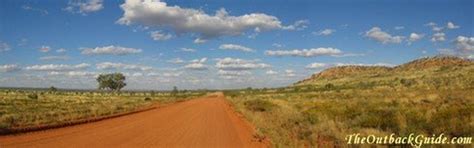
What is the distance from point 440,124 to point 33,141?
39.1 feet

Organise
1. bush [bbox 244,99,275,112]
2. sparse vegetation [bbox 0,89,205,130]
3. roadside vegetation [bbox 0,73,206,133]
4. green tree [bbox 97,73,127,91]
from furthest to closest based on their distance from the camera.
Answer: green tree [bbox 97,73,127,91] → bush [bbox 244,99,275,112] → sparse vegetation [bbox 0,89,205,130] → roadside vegetation [bbox 0,73,206,133]

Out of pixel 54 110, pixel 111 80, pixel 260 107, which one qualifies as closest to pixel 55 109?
pixel 54 110

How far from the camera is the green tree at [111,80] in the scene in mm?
139125

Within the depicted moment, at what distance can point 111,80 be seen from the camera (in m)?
140

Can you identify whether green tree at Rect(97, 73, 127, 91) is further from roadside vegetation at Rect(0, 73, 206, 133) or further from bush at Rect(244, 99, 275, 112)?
bush at Rect(244, 99, 275, 112)

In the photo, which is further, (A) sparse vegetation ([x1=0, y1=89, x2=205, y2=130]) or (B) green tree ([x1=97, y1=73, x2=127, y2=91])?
(B) green tree ([x1=97, y1=73, x2=127, y2=91])

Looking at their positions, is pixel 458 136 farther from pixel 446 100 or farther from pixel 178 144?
pixel 446 100

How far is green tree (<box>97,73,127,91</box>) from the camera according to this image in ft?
456

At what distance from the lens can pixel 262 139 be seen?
53.5ft

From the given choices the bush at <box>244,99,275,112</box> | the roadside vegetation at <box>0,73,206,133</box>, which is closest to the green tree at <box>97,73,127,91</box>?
the roadside vegetation at <box>0,73,206,133</box>

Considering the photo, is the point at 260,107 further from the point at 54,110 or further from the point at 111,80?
the point at 111,80

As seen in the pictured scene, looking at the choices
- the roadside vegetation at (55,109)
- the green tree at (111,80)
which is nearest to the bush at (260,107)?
the roadside vegetation at (55,109)

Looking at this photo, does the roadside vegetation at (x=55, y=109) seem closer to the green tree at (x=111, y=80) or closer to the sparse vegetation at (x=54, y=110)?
the sparse vegetation at (x=54, y=110)

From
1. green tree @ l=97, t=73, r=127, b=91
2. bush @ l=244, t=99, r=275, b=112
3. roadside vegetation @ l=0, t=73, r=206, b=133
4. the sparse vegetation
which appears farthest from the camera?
green tree @ l=97, t=73, r=127, b=91
